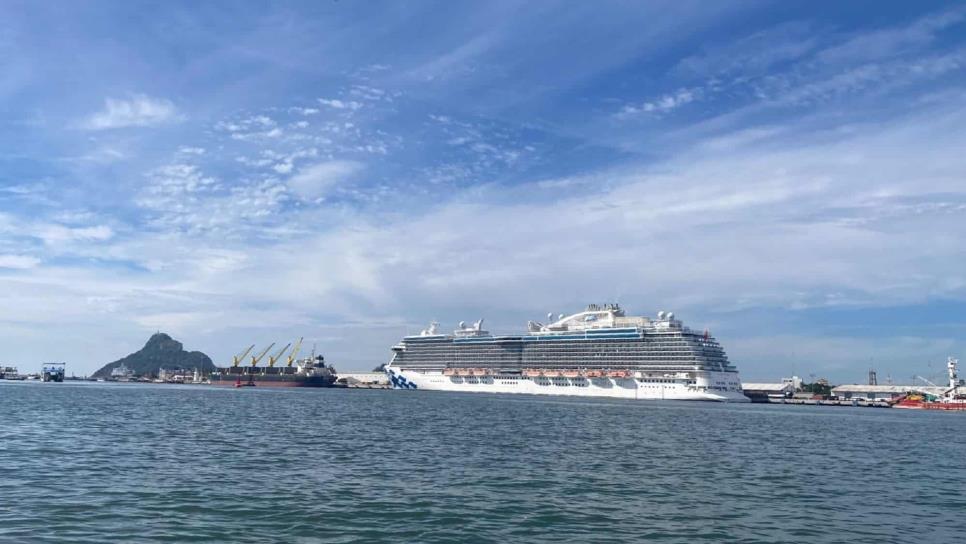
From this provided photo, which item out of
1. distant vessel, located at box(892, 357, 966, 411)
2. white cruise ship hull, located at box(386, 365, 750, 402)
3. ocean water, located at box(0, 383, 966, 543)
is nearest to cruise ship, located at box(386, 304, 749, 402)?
white cruise ship hull, located at box(386, 365, 750, 402)

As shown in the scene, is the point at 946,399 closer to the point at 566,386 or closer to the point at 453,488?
the point at 566,386

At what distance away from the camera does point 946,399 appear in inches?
6324

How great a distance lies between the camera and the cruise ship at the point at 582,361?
13775 cm

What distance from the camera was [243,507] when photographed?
830 inches

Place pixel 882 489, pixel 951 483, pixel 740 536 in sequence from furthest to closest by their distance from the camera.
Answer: pixel 951 483, pixel 882 489, pixel 740 536

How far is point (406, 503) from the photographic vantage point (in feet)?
74.1

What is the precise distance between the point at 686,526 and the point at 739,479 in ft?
35.4

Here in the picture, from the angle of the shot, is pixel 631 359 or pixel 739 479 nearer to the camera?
pixel 739 479

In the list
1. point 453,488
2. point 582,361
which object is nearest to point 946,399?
point 582,361

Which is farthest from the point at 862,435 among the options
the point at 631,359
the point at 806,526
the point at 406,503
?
the point at 631,359

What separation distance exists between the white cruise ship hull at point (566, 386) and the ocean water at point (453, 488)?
90.3 meters

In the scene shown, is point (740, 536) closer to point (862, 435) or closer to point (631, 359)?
point (862, 435)

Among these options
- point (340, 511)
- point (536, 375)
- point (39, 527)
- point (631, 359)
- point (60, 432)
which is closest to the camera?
point (39, 527)

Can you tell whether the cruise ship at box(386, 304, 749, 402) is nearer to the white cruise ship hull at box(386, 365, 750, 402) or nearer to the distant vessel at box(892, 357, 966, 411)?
the white cruise ship hull at box(386, 365, 750, 402)
